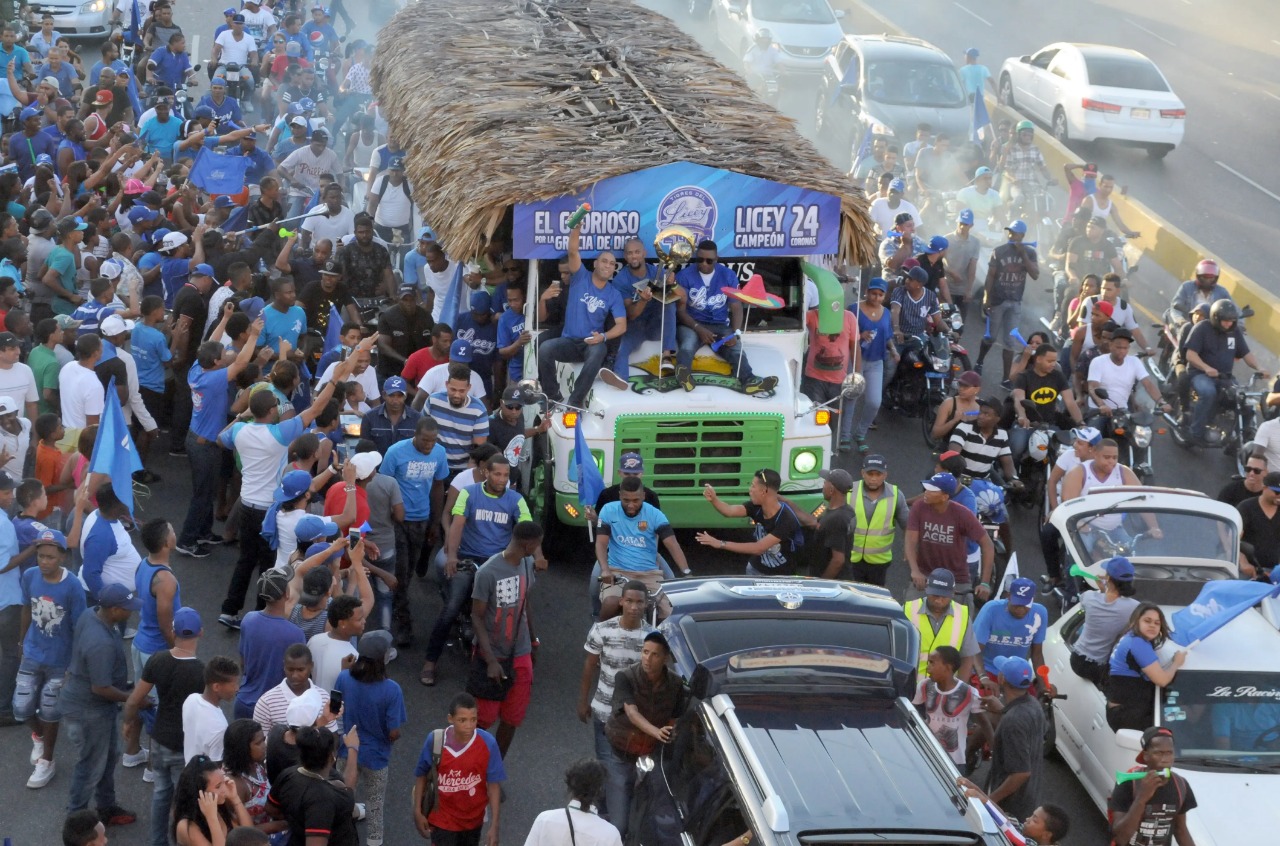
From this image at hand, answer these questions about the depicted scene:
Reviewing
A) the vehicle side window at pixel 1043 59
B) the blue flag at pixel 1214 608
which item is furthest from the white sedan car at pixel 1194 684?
the vehicle side window at pixel 1043 59

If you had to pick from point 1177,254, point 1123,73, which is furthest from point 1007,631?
point 1123,73

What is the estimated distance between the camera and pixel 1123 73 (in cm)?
2489

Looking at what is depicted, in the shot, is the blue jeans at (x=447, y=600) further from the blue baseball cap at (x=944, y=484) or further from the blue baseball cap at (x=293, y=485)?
the blue baseball cap at (x=944, y=484)

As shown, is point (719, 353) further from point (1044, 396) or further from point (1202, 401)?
point (1202, 401)

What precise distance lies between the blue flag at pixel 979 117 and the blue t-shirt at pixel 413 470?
15.2 m

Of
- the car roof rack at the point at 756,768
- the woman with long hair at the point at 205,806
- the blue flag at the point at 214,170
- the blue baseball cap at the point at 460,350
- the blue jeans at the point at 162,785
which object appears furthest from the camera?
the blue flag at the point at 214,170

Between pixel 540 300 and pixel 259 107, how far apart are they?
12795mm

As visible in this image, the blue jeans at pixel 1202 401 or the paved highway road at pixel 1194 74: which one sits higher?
the blue jeans at pixel 1202 401

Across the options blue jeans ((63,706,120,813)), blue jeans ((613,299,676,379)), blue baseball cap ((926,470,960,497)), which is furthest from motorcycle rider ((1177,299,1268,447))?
blue jeans ((63,706,120,813))

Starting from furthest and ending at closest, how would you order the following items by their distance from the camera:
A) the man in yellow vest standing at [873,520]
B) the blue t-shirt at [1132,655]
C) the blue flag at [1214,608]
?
the man in yellow vest standing at [873,520] < the blue flag at [1214,608] < the blue t-shirt at [1132,655]

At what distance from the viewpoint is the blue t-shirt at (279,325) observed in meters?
12.8

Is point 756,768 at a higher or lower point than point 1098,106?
higher

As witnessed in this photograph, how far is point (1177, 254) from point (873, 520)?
35.9 ft

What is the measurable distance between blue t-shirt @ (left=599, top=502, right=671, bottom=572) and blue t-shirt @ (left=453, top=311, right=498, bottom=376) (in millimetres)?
3161
